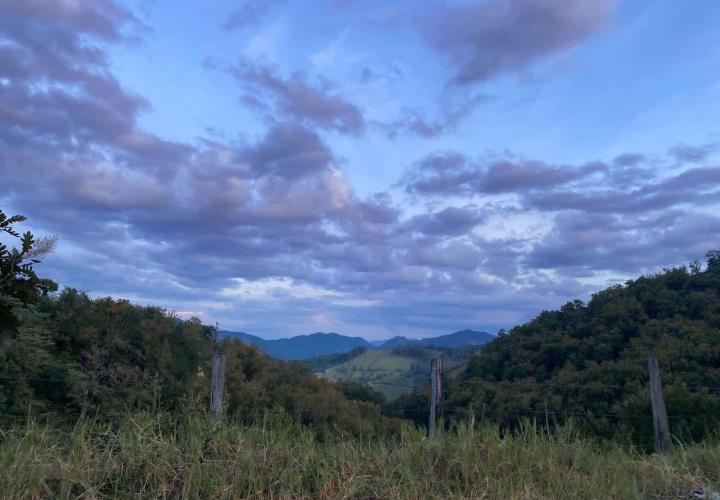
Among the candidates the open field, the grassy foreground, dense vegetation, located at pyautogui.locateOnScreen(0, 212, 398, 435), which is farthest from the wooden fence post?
the open field

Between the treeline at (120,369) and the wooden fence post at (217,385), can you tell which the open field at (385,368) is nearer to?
the treeline at (120,369)

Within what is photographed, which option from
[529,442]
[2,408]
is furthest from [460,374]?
[529,442]

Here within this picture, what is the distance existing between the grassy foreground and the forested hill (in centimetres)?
735

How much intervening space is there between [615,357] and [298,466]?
27.4 metres

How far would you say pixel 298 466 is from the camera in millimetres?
5492

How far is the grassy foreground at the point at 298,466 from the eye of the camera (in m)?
5.07

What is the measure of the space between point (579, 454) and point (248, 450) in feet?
10.3

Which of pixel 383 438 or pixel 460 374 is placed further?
pixel 460 374

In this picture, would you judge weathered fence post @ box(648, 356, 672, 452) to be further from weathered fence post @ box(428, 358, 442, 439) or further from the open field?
the open field

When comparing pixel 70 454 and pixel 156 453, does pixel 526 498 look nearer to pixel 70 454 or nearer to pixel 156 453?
pixel 156 453

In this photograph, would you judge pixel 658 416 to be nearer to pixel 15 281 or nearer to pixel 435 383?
pixel 435 383

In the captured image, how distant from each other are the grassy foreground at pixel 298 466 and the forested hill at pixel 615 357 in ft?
24.1

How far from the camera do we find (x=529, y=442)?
648 centimetres

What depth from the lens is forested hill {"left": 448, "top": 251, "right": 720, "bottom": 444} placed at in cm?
1691
